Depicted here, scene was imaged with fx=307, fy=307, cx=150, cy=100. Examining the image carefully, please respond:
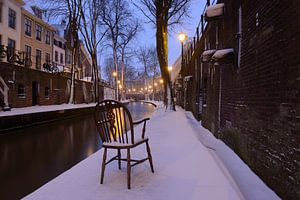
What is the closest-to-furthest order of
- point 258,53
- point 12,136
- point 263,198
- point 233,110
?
1. point 263,198
2. point 258,53
3. point 233,110
4. point 12,136

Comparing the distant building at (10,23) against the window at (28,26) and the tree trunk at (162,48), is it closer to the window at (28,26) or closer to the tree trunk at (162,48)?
the window at (28,26)

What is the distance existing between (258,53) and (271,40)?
0.76 meters

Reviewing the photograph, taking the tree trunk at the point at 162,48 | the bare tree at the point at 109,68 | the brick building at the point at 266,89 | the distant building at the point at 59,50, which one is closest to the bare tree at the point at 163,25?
the tree trunk at the point at 162,48

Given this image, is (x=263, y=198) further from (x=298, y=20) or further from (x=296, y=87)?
(x=298, y=20)

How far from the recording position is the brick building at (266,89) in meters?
3.74

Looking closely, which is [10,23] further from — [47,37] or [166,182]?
[166,182]

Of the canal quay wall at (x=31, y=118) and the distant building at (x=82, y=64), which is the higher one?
the distant building at (x=82, y=64)

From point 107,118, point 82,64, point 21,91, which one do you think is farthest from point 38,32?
point 107,118

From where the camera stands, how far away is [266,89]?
4832mm

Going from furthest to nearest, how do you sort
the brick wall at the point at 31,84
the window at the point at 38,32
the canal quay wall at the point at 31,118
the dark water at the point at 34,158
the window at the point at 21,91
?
A: the window at the point at 38,32 → the window at the point at 21,91 → the brick wall at the point at 31,84 → the canal quay wall at the point at 31,118 → the dark water at the point at 34,158

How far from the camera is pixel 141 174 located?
4.61m

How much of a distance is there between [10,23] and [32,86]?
823 cm

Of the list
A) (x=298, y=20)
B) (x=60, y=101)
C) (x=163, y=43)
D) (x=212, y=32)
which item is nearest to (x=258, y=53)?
(x=298, y=20)

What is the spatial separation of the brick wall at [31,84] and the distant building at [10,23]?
166 inches
